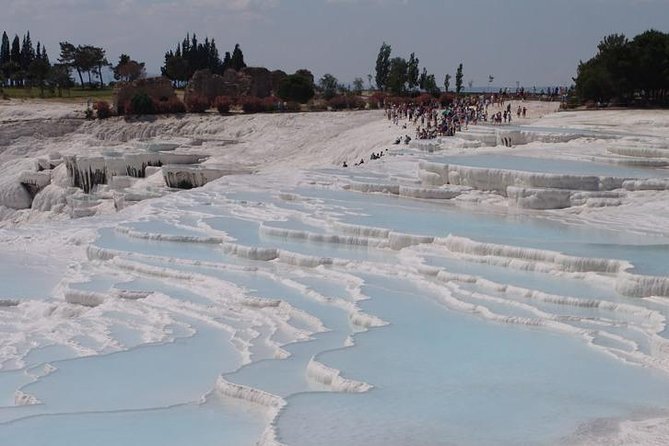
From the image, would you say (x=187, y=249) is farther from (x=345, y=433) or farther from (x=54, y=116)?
(x=54, y=116)

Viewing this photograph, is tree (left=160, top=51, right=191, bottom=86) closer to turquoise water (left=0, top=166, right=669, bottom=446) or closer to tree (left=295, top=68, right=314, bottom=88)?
tree (left=295, top=68, right=314, bottom=88)

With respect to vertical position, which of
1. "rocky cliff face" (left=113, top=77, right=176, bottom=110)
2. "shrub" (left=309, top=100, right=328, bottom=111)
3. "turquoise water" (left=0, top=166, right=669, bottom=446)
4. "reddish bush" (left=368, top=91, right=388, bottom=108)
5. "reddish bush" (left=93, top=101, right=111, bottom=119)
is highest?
"rocky cliff face" (left=113, top=77, right=176, bottom=110)

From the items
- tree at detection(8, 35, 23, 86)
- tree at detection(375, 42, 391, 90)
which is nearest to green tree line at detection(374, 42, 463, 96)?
tree at detection(375, 42, 391, 90)

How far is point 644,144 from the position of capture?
15500 mm

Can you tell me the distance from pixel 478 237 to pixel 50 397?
489cm

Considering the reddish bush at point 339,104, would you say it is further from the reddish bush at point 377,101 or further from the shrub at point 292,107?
the shrub at point 292,107

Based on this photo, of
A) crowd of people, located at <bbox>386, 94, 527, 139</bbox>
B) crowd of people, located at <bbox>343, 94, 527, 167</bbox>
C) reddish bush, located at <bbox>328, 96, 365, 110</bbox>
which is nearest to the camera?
crowd of people, located at <bbox>343, 94, 527, 167</bbox>

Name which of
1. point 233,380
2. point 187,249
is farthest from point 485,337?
point 187,249

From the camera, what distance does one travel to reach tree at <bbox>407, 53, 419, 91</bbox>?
38.0 meters

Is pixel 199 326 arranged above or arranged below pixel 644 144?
below

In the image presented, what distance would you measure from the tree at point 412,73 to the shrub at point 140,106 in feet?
37.8

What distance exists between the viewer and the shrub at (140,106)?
1181 inches

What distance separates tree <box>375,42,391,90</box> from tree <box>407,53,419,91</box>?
180 inches

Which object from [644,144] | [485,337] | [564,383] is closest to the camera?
[564,383]
